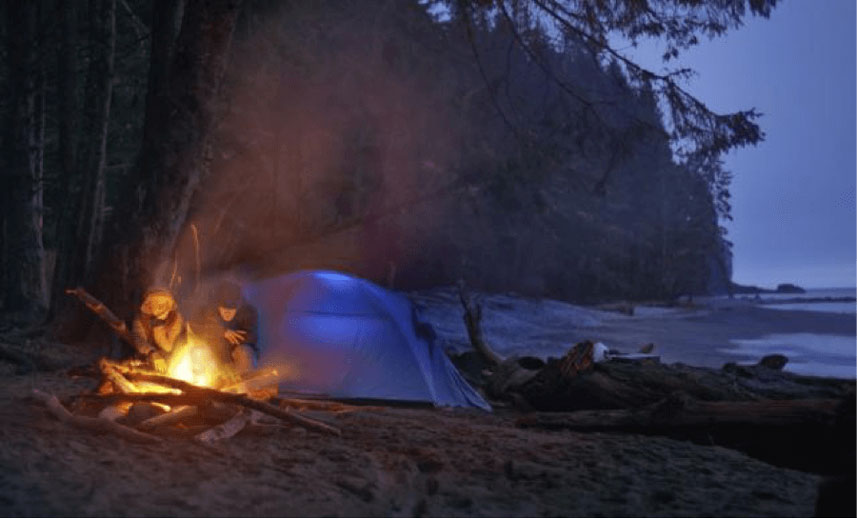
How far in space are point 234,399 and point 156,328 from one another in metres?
1.39

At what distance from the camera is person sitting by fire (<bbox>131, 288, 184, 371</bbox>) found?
663 centimetres

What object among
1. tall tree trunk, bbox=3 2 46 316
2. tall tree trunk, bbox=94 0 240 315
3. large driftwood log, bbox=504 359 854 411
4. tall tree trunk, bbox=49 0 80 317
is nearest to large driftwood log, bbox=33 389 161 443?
tall tree trunk, bbox=94 0 240 315

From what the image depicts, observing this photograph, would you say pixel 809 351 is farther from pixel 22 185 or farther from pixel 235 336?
pixel 22 185

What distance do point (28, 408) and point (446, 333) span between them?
15718mm

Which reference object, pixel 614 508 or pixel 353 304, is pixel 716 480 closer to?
pixel 614 508

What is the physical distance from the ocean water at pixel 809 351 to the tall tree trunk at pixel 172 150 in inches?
593

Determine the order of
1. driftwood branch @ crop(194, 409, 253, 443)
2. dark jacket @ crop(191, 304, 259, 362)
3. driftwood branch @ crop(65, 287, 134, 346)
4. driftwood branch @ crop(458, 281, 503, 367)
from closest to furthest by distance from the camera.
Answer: driftwood branch @ crop(194, 409, 253, 443) < driftwood branch @ crop(65, 287, 134, 346) < dark jacket @ crop(191, 304, 259, 362) < driftwood branch @ crop(458, 281, 503, 367)

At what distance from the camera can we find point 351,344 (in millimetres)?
9633

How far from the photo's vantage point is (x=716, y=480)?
5328mm

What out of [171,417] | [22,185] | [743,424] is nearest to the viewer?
[171,417]

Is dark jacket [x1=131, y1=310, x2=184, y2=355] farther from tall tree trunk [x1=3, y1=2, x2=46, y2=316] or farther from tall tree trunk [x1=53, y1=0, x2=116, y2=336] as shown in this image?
tall tree trunk [x1=3, y1=2, x2=46, y2=316]

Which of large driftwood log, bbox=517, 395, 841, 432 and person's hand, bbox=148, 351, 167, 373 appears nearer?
large driftwood log, bbox=517, 395, 841, 432

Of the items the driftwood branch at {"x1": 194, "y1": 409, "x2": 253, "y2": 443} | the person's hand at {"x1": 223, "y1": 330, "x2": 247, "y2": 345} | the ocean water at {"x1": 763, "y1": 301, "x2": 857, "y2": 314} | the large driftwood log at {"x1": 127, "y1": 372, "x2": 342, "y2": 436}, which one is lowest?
the driftwood branch at {"x1": 194, "y1": 409, "x2": 253, "y2": 443}

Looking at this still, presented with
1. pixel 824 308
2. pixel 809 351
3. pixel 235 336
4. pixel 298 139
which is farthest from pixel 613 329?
pixel 824 308
